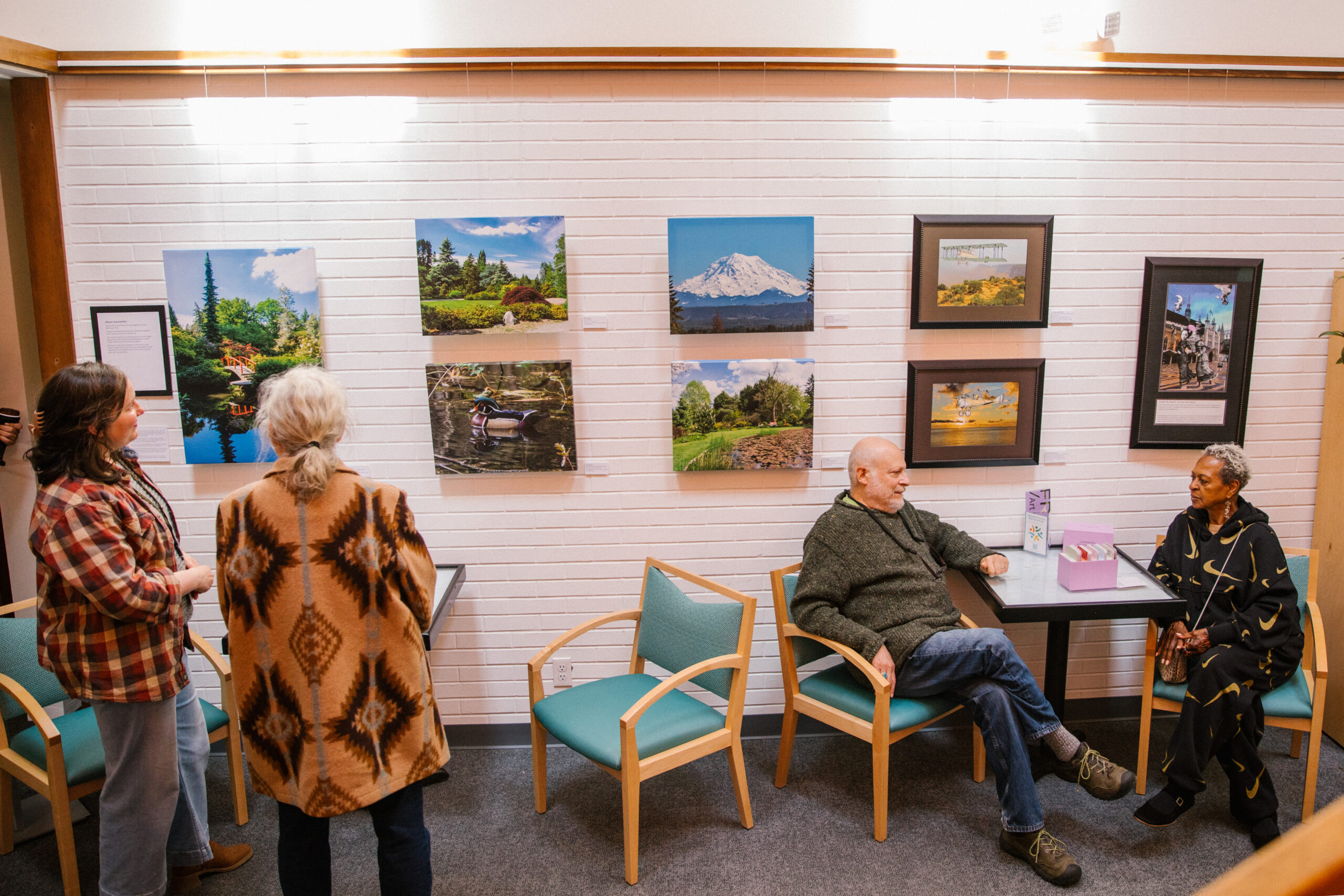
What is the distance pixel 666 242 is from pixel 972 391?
147cm

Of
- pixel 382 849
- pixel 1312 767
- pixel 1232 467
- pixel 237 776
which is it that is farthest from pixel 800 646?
pixel 237 776

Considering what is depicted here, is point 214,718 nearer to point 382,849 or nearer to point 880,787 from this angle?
point 382,849

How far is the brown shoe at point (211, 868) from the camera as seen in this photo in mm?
2676

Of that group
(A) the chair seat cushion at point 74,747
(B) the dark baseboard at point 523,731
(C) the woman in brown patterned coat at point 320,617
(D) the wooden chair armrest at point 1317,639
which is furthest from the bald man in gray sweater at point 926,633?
(A) the chair seat cushion at point 74,747

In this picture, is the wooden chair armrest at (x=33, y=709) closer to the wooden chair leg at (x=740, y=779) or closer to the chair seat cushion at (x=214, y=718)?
the chair seat cushion at (x=214, y=718)

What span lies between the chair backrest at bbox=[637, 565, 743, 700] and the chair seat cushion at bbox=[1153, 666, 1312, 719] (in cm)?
170

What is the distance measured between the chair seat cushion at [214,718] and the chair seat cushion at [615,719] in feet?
3.73

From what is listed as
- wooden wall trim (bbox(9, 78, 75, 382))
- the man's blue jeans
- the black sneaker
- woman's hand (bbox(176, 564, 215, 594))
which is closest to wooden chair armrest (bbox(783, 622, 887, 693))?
the man's blue jeans

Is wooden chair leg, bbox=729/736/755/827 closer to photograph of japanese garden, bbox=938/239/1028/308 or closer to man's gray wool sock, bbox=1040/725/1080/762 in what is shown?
man's gray wool sock, bbox=1040/725/1080/762

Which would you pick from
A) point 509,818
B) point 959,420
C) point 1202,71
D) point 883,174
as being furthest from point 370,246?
point 1202,71

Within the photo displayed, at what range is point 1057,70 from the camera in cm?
329

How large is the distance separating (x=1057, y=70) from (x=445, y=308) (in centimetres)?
272

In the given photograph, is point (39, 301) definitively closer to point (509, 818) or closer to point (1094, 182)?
point (509, 818)

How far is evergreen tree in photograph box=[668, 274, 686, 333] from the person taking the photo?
3.33 m
